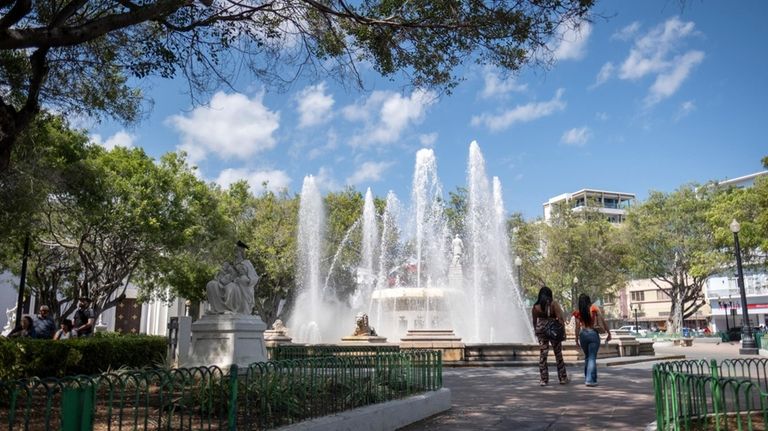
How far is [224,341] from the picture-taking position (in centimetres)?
938

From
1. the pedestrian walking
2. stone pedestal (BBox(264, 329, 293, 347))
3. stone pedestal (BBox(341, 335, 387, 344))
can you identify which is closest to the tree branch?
the pedestrian walking

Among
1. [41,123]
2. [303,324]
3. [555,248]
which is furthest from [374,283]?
[41,123]

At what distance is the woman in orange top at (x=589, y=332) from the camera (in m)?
10.1

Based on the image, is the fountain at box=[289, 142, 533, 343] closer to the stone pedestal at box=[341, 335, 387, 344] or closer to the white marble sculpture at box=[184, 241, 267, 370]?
the stone pedestal at box=[341, 335, 387, 344]

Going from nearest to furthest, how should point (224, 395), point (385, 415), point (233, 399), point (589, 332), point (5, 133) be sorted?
point (233, 399), point (224, 395), point (5, 133), point (385, 415), point (589, 332)

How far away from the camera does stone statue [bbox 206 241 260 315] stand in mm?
9703

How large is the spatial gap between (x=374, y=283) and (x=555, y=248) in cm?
1401

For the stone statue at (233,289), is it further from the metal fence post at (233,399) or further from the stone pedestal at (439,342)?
the stone pedestal at (439,342)

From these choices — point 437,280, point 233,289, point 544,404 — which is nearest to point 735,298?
point 437,280

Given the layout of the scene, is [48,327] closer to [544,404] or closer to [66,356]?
[66,356]

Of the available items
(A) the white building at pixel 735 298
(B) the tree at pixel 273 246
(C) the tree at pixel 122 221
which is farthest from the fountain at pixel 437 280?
(A) the white building at pixel 735 298

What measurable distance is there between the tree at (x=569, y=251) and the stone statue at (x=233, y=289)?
32.9 meters

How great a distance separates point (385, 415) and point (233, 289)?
3925 millimetres

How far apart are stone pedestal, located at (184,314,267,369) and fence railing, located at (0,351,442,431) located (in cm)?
197
